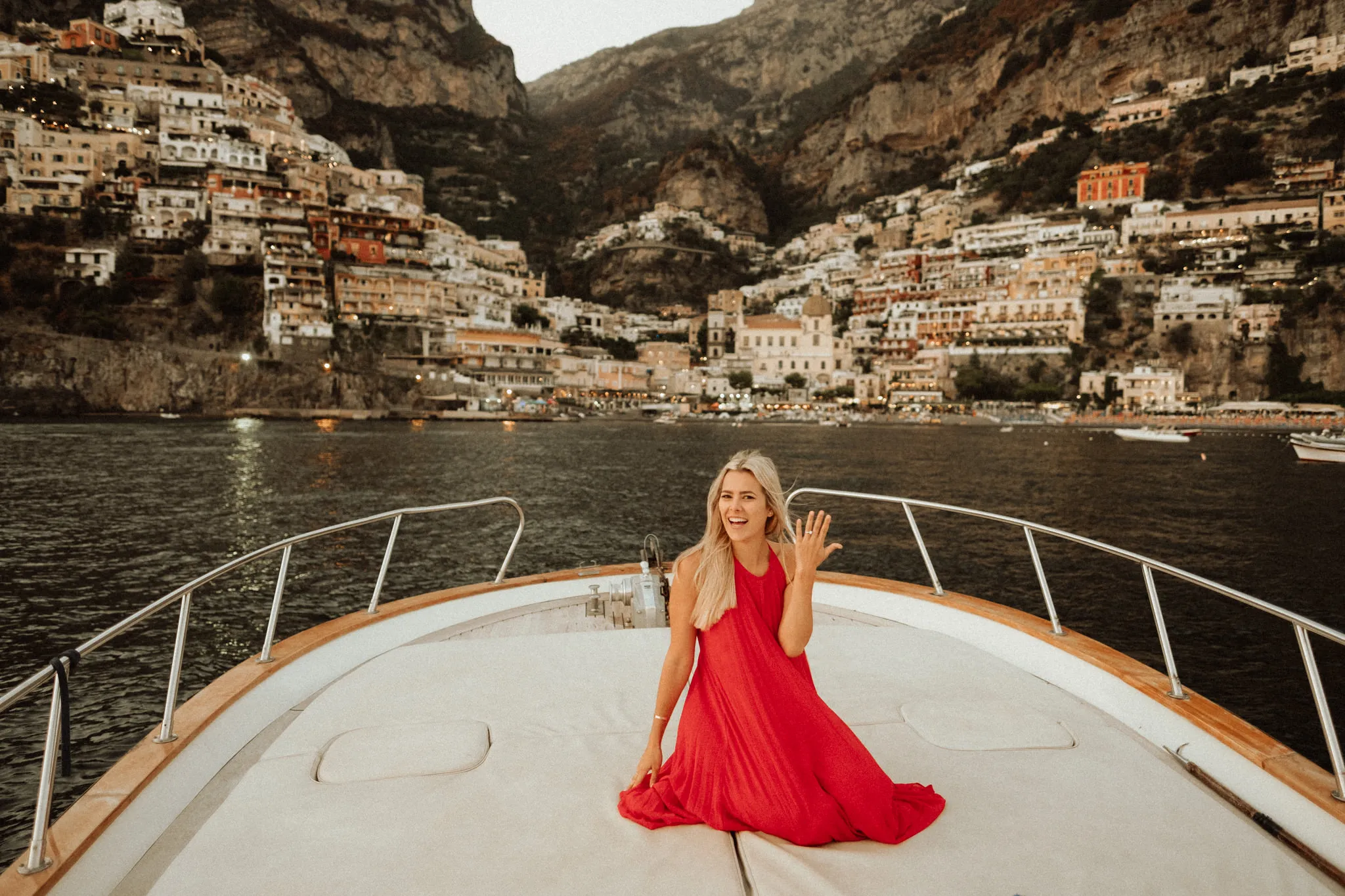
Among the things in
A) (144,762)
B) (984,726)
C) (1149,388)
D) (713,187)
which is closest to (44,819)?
(144,762)

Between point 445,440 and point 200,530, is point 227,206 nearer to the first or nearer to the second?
point 445,440

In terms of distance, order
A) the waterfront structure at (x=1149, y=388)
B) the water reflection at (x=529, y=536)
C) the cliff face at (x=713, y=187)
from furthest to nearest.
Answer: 1. the cliff face at (x=713, y=187)
2. the waterfront structure at (x=1149, y=388)
3. the water reflection at (x=529, y=536)

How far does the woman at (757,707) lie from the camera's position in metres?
1.97

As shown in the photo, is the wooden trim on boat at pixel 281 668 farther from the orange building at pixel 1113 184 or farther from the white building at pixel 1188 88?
the white building at pixel 1188 88

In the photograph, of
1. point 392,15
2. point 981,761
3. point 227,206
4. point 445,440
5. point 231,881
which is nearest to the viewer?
point 231,881

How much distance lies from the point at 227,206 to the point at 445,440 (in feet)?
152

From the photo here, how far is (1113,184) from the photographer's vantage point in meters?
94.8

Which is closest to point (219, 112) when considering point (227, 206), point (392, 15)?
point (227, 206)

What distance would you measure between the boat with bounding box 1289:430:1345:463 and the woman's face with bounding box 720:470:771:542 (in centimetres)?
4828

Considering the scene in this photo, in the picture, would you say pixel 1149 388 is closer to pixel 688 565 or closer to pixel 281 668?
pixel 688 565

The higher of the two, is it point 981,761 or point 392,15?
point 392,15

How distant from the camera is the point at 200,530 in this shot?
17578 millimetres

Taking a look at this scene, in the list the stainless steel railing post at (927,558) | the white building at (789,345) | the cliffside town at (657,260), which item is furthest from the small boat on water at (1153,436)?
the stainless steel railing post at (927,558)

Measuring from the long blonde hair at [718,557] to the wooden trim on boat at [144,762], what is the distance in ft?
5.47
